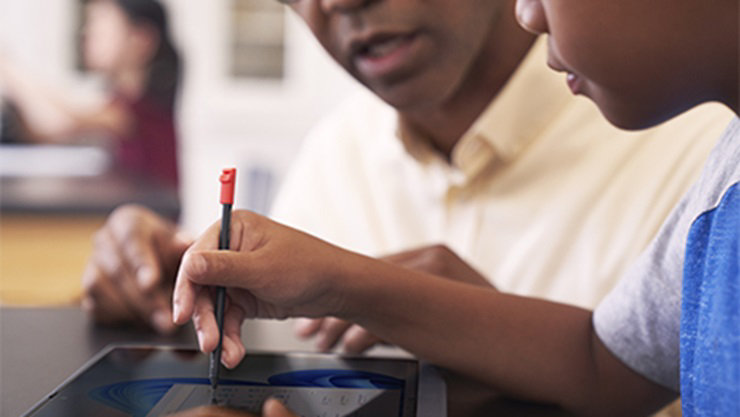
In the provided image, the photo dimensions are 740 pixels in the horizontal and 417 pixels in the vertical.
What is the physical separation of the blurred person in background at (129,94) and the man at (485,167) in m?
2.70

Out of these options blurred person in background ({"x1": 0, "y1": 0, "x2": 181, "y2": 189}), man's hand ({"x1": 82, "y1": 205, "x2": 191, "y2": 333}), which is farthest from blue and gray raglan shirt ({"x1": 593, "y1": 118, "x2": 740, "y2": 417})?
blurred person in background ({"x1": 0, "y1": 0, "x2": 181, "y2": 189})

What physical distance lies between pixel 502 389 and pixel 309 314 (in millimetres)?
155

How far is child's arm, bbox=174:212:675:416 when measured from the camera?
0.62 meters

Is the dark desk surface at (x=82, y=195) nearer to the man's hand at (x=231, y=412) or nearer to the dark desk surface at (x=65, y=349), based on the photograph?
the dark desk surface at (x=65, y=349)

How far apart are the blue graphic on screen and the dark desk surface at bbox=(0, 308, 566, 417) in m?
0.05

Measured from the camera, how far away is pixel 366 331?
0.75m

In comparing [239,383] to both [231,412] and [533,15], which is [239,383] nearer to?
[231,412]

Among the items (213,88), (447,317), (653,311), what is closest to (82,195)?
(213,88)

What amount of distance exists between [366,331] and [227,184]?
241 mm

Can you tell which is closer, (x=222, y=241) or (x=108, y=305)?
(x=222, y=241)

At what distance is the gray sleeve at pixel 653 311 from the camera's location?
0.58m

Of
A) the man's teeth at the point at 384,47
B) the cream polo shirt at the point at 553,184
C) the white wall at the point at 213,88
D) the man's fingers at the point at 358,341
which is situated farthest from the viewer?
the white wall at the point at 213,88

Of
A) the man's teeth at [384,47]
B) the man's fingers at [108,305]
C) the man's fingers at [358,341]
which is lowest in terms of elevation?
the man's fingers at [108,305]

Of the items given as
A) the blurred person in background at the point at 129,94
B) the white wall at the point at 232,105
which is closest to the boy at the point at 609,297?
the blurred person in background at the point at 129,94
